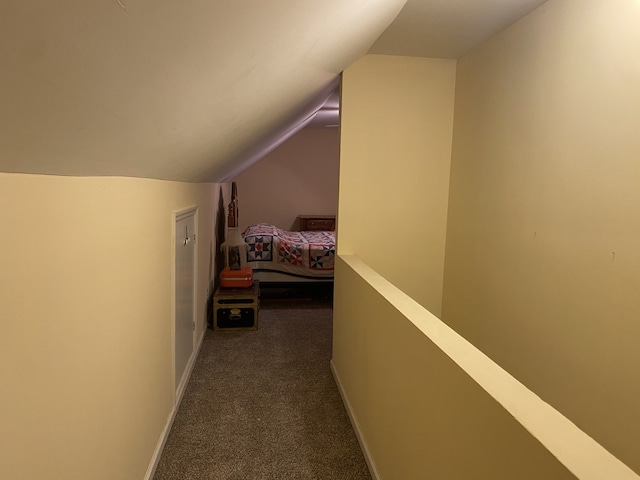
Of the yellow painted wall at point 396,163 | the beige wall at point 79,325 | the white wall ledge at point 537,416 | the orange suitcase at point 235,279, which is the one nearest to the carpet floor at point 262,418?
the beige wall at point 79,325

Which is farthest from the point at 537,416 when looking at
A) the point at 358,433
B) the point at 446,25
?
the point at 446,25

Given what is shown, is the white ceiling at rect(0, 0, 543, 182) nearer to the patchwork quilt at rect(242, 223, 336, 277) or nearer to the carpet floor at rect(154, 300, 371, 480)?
the carpet floor at rect(154, 300, 371, 480)

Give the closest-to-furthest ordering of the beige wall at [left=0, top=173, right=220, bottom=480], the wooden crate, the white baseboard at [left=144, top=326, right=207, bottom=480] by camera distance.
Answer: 1. the beige wall at [left=0, top=173, right=220, bottom=480]
2. the white baseboard at [left=144, top=326, right=207, bottom=480]
3. the wooden crate

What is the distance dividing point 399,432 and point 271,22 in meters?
1.37

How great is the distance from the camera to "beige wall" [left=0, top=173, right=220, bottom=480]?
81cm

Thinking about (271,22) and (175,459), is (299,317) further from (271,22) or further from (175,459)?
(271,22)

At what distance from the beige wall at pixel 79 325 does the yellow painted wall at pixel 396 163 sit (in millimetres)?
1287

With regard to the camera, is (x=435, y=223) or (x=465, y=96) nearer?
(x=465, y=96)

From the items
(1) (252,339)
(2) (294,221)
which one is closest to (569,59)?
(1) (252,339)

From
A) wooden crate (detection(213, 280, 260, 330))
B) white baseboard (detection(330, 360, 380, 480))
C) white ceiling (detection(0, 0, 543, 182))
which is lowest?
white baseboard (detection(330, 360, 380, 480))

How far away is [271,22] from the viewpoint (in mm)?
1052

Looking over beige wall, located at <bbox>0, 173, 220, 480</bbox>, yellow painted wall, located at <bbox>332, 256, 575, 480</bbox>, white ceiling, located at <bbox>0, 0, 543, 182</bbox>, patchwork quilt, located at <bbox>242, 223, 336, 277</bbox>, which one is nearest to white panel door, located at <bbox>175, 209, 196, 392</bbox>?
beige wall, located at <bbox>0, 173, 220, 480</bbox>

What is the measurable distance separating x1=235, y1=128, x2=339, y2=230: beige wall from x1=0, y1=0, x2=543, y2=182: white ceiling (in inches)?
202

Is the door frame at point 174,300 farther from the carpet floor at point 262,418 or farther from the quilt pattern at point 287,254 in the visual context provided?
the quilt pattern at point 287,254
